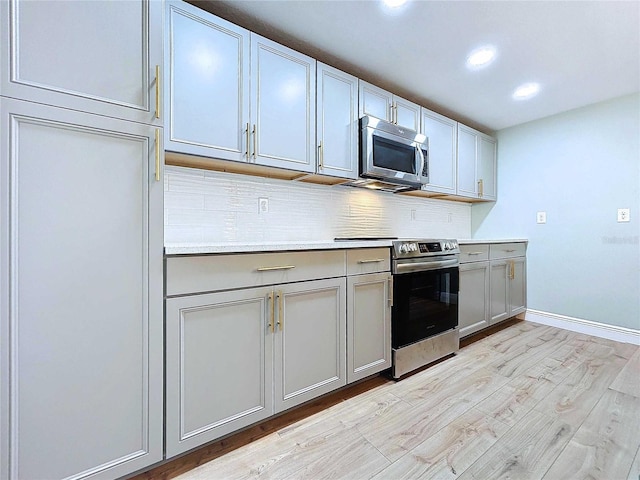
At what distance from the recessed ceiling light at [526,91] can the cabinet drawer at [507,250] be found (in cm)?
139

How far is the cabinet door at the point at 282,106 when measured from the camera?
171 cm

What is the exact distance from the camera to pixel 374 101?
7.51 feet

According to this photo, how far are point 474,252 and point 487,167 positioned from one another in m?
1.36

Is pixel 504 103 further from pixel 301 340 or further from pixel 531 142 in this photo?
pixel 301 340

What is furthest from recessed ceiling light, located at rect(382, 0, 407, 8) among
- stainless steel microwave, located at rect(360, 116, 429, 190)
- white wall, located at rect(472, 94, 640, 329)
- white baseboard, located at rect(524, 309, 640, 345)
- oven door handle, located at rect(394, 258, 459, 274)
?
white baseboard, located at rect(524, 309, 640, 345)

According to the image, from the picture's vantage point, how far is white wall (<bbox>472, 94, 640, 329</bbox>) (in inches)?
105

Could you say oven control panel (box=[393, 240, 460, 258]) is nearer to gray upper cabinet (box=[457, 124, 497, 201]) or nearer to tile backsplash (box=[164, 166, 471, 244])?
tile backsplash (box=[164, 166, 471, 244])

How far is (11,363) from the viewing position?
0.93 m

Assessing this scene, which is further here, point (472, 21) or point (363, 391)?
point (363, 391)

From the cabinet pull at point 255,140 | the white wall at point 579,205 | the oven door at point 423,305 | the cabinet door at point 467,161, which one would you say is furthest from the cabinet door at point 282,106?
the white wall at point 579,205

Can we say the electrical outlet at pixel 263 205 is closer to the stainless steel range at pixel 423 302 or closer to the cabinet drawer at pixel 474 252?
the stainless steel range at pixel 423 302

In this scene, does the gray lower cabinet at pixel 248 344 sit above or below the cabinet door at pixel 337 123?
below

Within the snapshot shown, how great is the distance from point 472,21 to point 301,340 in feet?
6.93

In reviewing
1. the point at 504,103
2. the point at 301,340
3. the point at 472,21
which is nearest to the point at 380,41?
the point at 472,21
